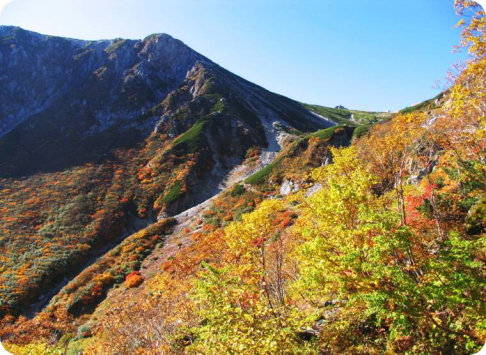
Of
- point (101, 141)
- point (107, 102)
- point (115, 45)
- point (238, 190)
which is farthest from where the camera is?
point (115, 45)

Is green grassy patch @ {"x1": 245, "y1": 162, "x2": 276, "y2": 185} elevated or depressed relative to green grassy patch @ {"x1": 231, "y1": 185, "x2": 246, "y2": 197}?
elevated

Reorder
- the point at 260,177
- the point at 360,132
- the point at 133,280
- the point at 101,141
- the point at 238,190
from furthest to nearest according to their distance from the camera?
the point at 101,141 → the point at 360,132 → the point at 260,177 → the point at 238,190 → the point at 133,280

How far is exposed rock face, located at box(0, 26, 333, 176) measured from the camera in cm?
7650

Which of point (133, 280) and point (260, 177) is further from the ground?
point (260, 177)

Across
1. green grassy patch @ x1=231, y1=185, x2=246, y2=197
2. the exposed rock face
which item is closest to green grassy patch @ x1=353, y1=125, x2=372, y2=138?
the exposed rock face

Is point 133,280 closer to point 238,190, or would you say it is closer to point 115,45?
point 238,190

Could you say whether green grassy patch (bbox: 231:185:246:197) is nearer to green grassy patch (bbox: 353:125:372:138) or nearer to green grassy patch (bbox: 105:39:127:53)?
green grassy patch (bbox: 353:125:372:138)

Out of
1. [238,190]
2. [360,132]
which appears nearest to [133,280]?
[238,190]

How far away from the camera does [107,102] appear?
94.5 meters

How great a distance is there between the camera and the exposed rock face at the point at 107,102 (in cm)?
7650

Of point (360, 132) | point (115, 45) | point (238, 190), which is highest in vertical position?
point (115, 45)

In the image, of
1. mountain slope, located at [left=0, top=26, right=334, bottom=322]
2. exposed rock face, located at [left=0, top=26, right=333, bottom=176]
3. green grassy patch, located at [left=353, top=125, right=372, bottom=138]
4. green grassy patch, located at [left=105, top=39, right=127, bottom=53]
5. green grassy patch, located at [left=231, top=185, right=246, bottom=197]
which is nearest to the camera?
mountain slope, located at [left=0, top=26, right=334, bottom=322]

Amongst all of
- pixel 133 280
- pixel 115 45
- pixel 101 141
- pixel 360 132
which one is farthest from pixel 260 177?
pixel 115 45

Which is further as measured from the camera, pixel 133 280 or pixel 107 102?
pixel 107 102
